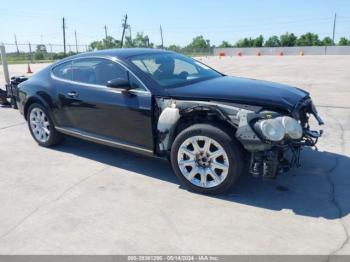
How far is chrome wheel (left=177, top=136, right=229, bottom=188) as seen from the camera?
3775 mm

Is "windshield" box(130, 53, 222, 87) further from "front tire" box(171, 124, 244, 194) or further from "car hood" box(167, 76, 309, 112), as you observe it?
"front tire" box(171, 124, 244, 194)

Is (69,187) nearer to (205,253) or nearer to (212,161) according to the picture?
(212,161)

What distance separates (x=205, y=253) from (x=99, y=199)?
150 cm

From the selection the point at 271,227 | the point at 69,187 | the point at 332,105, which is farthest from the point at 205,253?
the point at 332,105

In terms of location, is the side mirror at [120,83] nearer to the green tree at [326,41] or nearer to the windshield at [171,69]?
the windshield at [171,69]

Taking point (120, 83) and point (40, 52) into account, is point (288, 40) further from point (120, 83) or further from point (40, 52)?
point (120, 83)

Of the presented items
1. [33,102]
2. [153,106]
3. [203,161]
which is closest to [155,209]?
[203,161]

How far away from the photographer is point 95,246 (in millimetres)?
3057

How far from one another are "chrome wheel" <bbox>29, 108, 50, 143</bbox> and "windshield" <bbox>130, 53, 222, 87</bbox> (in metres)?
1.98

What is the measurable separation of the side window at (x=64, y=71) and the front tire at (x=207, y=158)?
2202 millimetres

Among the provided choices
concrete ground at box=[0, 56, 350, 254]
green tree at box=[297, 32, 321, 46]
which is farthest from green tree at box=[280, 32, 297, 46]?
concrete ground at box=[0, 56, 350, 254]

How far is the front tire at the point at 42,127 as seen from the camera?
18.4ft

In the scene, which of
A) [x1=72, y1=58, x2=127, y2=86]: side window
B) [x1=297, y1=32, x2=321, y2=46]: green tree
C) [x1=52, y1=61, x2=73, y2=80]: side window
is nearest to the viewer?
[x1=72, y1=58, x2=127, y2=86]: side window

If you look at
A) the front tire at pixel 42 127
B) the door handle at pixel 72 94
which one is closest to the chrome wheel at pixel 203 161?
the door handle at pixel 72 94
